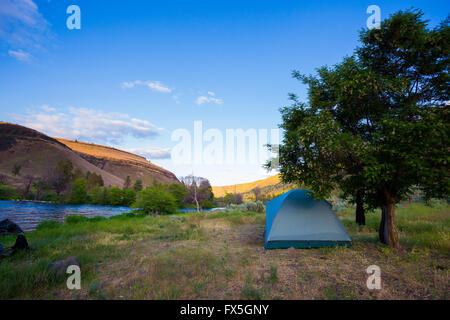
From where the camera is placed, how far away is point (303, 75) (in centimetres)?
1041

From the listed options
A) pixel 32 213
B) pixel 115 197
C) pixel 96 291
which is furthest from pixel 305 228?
pixel 115 197

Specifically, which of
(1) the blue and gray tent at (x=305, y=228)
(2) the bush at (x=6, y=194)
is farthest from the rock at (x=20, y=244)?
(2) the bush at (x=6, y=194)

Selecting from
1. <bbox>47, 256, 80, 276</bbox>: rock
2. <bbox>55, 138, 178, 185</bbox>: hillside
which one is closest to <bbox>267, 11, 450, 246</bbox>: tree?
<bbox>47, 256, 80, 276</bbox>: rock

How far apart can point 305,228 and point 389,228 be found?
10.7 ft

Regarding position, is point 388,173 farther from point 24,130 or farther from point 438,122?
point 24,130

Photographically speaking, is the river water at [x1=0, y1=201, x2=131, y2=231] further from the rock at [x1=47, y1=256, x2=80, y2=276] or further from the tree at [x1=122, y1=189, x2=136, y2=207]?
the tree at [x1=122, y1=189, x2=136, y2=207]

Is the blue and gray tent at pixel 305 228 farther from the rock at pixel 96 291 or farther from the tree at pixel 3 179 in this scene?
the tree at pixel 3 179

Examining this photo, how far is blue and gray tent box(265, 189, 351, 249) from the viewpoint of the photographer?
7.98 metres

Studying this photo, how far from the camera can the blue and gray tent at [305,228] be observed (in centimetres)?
798

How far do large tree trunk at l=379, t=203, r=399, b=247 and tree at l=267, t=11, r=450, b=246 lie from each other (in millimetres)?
31

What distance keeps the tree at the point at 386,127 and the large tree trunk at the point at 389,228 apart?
0.03 metres

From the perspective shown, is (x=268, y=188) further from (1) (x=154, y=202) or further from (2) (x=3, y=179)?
(2) (x=3, y=179)

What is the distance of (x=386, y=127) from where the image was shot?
6445mm
